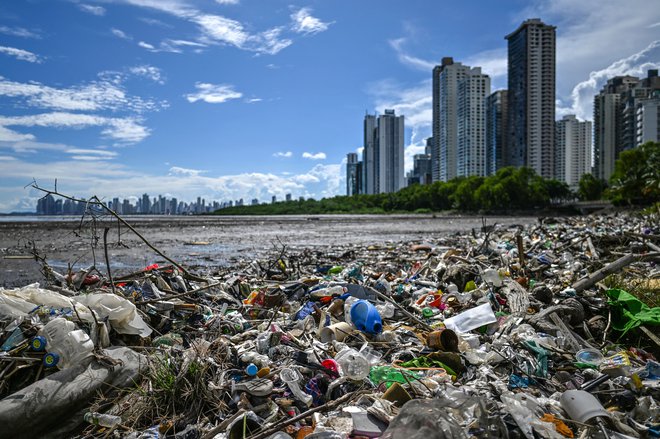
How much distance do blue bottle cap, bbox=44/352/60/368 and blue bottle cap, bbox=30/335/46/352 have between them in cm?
10

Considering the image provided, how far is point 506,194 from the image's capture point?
70.8 metres

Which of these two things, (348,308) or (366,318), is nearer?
(366,318)

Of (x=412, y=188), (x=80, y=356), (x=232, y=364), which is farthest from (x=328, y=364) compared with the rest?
(x=412, y=188)

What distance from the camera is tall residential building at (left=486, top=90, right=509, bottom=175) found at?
109938mm

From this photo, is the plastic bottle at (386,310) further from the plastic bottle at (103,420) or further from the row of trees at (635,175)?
the row of trees at (635,175)

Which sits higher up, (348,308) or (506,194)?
(506,194)

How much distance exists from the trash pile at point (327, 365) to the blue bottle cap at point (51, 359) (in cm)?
1

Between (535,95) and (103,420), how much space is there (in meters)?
114

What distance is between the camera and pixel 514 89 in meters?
106

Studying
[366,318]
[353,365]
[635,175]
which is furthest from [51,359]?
[635,175]

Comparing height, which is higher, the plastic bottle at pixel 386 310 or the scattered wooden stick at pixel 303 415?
the plastic bottle at pixel 386 310

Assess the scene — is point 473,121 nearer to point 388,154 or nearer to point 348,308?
point 388,154

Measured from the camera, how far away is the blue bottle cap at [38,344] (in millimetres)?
3334

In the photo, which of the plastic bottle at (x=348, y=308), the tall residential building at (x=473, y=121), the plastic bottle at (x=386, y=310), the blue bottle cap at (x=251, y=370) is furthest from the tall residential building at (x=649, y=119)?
the blue bottle cap at (x=251, y=370)
